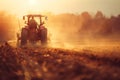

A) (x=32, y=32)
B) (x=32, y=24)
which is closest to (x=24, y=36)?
(x=32, y=32)

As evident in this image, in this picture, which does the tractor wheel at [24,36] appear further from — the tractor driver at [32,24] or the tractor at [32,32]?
the tractor driver at [32,24]

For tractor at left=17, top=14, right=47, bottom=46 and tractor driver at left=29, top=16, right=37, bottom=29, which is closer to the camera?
tractor at left=17, top=14, right=47, bottom=46

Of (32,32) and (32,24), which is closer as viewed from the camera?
(32,32)

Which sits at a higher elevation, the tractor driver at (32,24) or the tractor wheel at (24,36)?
the tractor driver at (32,24)

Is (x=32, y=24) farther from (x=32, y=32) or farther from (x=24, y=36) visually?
(x=24, y=36)

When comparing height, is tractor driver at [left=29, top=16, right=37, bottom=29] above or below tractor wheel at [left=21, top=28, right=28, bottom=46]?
above

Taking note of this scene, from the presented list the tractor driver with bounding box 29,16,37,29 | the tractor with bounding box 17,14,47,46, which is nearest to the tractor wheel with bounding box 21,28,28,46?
the tractor with bounding box 17,14,47,46

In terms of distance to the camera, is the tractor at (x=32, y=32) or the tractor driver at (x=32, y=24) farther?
the tractor driver at (x=32, y=24)

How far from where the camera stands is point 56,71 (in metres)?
13.4

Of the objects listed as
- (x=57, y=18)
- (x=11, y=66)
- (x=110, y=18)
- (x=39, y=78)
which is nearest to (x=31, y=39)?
(x=11, y=66)

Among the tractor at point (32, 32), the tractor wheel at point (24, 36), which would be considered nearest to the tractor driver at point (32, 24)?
the tractor at point (32, 32)

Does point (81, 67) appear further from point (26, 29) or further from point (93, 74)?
point (26, 29)

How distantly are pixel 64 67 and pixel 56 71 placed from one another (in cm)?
71

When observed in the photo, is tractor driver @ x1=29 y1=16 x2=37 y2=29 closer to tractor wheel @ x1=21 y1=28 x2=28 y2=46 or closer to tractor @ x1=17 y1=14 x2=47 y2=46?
tractor @ x1=17 y1=14 x2=47 y2=46
